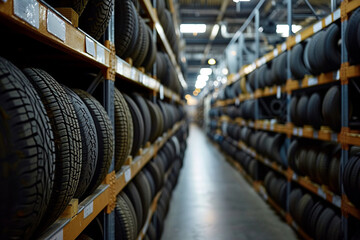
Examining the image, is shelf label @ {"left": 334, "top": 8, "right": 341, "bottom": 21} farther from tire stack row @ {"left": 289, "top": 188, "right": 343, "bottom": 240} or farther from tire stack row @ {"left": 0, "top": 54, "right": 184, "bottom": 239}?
tire stack row @ {"left": 0, "top": 54, "right": 184, "bottom": 239}

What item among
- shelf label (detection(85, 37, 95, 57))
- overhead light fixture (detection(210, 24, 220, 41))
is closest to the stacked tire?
shelf label (detection(85, 37, 95, 57))

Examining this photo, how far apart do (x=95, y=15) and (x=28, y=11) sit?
1.93 feet

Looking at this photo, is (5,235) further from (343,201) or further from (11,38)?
(343,201)

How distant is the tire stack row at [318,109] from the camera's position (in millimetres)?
2506

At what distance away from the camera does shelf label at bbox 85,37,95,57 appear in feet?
3.74

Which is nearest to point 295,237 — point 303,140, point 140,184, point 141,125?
point 303,140

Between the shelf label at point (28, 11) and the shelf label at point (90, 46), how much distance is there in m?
0.36

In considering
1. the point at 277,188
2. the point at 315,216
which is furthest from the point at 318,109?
the point at 277,188

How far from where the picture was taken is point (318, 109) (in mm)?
2865

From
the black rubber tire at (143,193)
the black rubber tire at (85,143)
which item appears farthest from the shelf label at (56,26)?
the black rubber tire at (143,193)

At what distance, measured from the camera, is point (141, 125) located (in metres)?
2.12

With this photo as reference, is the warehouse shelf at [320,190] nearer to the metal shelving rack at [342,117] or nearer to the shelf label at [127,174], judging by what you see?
the metal shelving rack at [342,117]

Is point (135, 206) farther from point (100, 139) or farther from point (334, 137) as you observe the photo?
point (334, 137)

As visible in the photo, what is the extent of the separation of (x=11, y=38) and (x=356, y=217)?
8.18 ft
